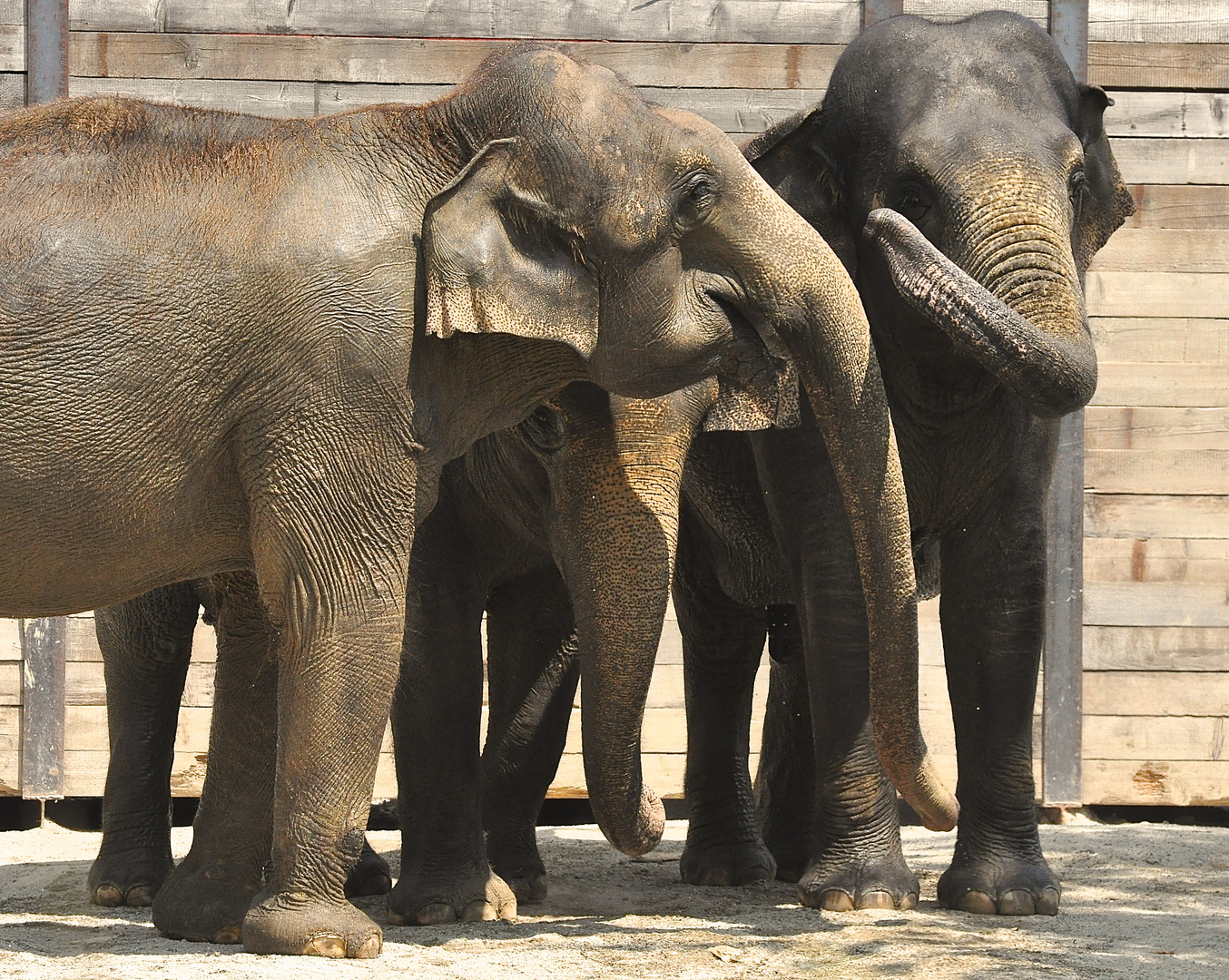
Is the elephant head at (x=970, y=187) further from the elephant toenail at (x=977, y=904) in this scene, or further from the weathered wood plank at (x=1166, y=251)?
the weathered wood plank at (x=1166, y=251)

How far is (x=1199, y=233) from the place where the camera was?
7066 mm

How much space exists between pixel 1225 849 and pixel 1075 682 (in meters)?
0.95

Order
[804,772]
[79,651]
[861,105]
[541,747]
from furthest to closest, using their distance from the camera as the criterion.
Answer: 1. [79,651]
2. [804,772]
3. [541,747]
4. [861,105]

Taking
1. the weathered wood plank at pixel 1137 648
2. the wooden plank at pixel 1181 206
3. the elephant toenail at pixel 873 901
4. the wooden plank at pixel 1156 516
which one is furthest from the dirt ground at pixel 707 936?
the wooden plank at pixel 1181 206

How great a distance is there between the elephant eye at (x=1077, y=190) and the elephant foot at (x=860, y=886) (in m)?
1.76

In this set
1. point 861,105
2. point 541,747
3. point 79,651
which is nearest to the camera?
point 861,105

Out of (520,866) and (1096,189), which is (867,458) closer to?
(1096,189)

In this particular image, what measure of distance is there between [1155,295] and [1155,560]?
97 centimetres

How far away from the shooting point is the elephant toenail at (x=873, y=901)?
483 cm

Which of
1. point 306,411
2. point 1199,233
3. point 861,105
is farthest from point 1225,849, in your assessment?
point 306,411

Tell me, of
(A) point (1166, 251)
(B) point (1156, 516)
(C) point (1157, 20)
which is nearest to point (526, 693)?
(B) point (1156, 516)

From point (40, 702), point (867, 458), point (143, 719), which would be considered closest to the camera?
point (867, 458)

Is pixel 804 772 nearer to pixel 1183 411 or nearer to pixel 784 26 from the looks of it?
pixel 1183 411

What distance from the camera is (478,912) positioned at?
4770 mm
